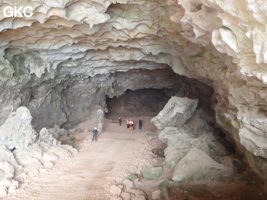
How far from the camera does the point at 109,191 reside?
902 centimetres

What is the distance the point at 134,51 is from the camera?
599 inches

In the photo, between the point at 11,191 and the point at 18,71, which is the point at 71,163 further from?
the point at 18,71

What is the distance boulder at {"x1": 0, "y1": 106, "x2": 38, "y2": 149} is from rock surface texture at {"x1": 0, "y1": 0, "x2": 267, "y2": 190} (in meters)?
0.36

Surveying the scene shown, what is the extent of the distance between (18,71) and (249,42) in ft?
38.1

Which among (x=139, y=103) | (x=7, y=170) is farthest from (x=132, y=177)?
(x=139, y=103)

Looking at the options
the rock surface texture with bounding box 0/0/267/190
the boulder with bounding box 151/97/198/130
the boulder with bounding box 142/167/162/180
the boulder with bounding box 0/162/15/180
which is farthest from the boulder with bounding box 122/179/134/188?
the boulder with bounding box 151/97/198/130

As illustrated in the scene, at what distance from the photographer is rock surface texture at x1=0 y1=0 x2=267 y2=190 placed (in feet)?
18.0

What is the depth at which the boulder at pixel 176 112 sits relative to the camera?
1415 centimetres

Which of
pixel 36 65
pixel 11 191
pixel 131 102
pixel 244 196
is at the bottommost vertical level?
pixel 11 191

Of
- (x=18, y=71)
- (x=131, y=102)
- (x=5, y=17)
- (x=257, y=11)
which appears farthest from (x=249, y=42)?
(x=131, y=102)

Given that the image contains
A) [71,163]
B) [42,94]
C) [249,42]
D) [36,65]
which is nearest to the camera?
[249,42]

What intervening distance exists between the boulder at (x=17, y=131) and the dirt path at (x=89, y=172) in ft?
6.43

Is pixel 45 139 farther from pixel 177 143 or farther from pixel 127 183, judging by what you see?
pixel 177 143

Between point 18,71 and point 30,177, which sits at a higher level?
point 18,71
